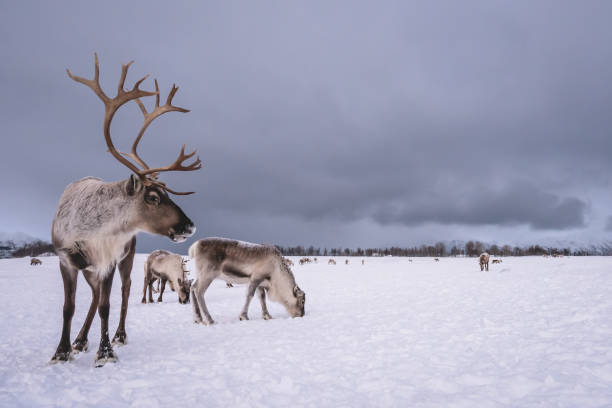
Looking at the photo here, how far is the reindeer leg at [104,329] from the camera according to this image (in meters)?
4.30

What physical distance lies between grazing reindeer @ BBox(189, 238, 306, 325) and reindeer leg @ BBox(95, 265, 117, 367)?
2985mm

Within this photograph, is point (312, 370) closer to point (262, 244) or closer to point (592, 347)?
point (592, 347)

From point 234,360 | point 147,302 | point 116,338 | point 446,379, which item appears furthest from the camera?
point 147,302

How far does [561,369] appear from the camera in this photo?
11.4ft

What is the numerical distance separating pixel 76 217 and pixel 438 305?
8185 millimetres

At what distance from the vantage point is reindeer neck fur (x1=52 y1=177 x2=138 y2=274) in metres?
4.52

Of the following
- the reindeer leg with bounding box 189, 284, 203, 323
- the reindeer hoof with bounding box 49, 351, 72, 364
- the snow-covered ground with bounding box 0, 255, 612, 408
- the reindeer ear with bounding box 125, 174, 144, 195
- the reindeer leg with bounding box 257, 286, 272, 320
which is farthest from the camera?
the reindeer leg with bounding box 257, 286, 272, 320

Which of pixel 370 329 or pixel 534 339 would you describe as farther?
pixel 370 329

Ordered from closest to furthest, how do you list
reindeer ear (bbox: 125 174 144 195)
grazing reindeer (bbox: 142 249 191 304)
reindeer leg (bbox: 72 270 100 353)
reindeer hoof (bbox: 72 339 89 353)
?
reindeer ear (bbox: 125 174 144 195)
reindeer leg (bbox: 72 270 100 353)
reindeer hoof (bbox: 72 339 89 353)
grazing reindeer (bbox: 142 249 191 304)

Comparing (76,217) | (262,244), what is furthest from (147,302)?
(76,217)

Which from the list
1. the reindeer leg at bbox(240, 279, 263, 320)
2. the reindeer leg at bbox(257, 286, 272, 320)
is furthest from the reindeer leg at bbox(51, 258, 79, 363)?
the reindeer leg at bbox(257, 286, 272, 320)

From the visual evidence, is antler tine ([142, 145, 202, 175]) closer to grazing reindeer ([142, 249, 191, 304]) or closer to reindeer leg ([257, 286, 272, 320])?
reindeer leg ([257, 286, 272, 320])

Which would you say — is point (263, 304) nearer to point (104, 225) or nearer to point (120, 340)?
point (120, 340)

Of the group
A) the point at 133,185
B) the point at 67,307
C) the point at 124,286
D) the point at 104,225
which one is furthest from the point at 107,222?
the point at 124,286
